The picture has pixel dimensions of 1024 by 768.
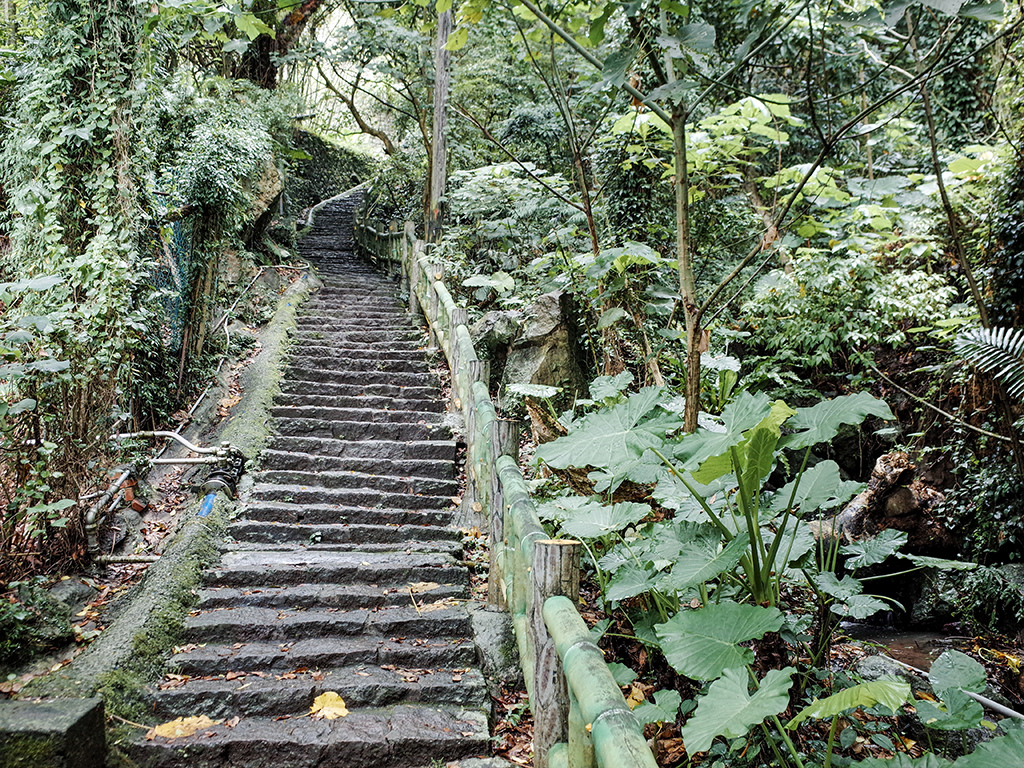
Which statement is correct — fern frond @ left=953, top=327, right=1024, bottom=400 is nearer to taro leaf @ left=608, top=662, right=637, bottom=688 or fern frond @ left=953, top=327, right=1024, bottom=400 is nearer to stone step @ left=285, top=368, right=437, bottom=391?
taro leaf @ left=608, top=662, right=637, bottom=688

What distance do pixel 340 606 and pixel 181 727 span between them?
1.19 metres

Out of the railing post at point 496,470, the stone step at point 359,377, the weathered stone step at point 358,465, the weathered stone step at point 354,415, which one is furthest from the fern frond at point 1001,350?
the stone step at point 359,377

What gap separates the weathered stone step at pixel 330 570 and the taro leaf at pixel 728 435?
2.92 meters

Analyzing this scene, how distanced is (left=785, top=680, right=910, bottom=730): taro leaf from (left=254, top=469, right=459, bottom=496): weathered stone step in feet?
14.3

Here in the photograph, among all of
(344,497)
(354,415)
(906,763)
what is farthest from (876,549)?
(354,415)

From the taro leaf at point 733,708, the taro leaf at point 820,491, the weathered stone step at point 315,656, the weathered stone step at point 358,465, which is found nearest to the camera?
the taro leaf at point 733,708

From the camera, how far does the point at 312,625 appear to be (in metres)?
3.84

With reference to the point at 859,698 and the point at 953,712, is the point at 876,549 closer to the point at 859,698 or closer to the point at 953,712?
the point at 953,712

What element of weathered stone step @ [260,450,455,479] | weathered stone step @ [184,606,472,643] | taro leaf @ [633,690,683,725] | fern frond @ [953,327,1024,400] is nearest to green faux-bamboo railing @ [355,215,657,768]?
taro leaf @ [633,690,683,725]

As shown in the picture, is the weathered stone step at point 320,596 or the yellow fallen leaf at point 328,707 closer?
the yellow fallen leaf at point 328,707

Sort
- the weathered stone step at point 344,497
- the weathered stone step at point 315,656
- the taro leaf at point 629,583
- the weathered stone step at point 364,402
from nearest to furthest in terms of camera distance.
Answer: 1. the taro leaf at point 629,583
2. the weathered stone step at point 315,656
3. the weathered stone step at point 344,497
4. the weathered stone step at point 364,402

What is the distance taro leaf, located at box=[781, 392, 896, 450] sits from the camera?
81.9 inches

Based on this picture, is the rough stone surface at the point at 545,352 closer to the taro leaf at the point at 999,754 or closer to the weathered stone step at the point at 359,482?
the weathered stone step at the point at 359,482

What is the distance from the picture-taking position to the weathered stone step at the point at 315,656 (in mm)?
3484
